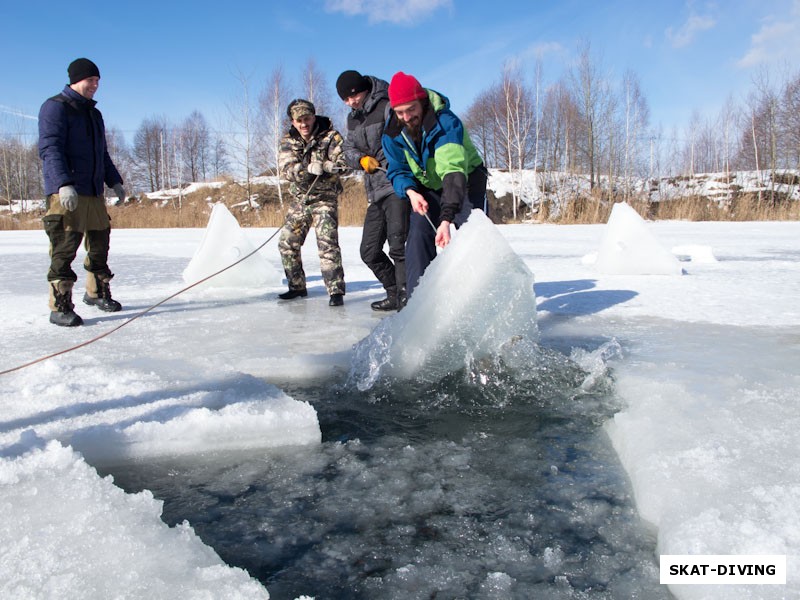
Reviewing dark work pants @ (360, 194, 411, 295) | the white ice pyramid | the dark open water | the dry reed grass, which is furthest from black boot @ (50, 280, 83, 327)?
the dry reed grass

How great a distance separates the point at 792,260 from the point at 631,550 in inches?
261

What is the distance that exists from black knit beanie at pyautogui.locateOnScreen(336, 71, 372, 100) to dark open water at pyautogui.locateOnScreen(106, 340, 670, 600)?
98.7 inches

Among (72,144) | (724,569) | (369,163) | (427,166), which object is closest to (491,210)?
(369,163)

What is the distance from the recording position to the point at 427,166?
11.4 feet

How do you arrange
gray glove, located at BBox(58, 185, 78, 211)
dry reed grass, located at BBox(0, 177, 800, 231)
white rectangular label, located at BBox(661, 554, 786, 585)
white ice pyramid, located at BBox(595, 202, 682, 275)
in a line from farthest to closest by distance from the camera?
1. dry reed grass, located at BBox(0, 177, 800, 231)
2. white ice pyramid, located at BBox(595, 202, 682, 275)
3. gray glove, located at BBox(58, 185, 78, 211)
4. white rectangular label, located at BBox(661, 554, 786, 585)

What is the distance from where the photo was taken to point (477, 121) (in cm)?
3591

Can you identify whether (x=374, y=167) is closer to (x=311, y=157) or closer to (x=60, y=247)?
(x=311, y=157)

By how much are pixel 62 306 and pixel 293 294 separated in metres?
1.69

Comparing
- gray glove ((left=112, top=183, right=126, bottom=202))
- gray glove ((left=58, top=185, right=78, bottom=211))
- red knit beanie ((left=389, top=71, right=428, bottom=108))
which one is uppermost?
red knit beanie ((left=389, top=71, right=428, bottom=108))

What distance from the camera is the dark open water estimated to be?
1.18m

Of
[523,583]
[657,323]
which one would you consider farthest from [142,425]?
[657,323]

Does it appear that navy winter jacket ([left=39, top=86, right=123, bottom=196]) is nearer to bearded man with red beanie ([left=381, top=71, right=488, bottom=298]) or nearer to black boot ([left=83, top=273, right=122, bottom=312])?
black boot ([left=83, top=273, right=122, bottom=312])

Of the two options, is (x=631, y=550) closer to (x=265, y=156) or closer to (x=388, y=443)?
(x=388, y=443)

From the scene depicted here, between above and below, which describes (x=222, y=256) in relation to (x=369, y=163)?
below
